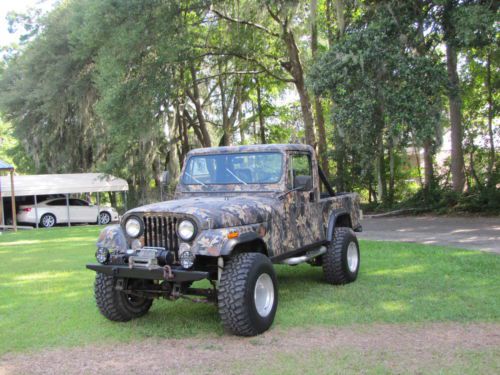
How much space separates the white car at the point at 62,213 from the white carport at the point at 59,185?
55cm

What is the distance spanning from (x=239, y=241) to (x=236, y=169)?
1.59 m

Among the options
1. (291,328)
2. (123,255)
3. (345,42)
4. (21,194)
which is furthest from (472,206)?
(21,194)

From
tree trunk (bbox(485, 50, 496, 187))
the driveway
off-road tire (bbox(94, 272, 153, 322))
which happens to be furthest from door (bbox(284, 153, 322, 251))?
tree trunk (bbox(485, 50, 496, 187))

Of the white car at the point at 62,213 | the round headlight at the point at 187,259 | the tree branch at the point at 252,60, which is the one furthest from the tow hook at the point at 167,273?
the white car at the point at 62,213

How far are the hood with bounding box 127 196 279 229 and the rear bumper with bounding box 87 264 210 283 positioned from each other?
0.51 metres

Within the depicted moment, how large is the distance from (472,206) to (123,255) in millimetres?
13944

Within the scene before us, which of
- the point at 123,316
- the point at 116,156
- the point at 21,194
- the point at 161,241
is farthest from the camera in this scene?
the point at 21,194

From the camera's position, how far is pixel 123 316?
5.82 meters

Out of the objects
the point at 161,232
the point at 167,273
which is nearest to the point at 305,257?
the point at 161,232

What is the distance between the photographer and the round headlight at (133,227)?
17.9ft

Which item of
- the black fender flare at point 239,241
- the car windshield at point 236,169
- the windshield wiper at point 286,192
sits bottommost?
the black fender flare at point 239,241

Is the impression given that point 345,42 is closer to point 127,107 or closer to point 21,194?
point 127,107

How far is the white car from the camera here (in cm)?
2275

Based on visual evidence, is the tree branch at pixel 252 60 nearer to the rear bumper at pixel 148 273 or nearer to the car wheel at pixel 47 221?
the car wheel at pixel 47 221
